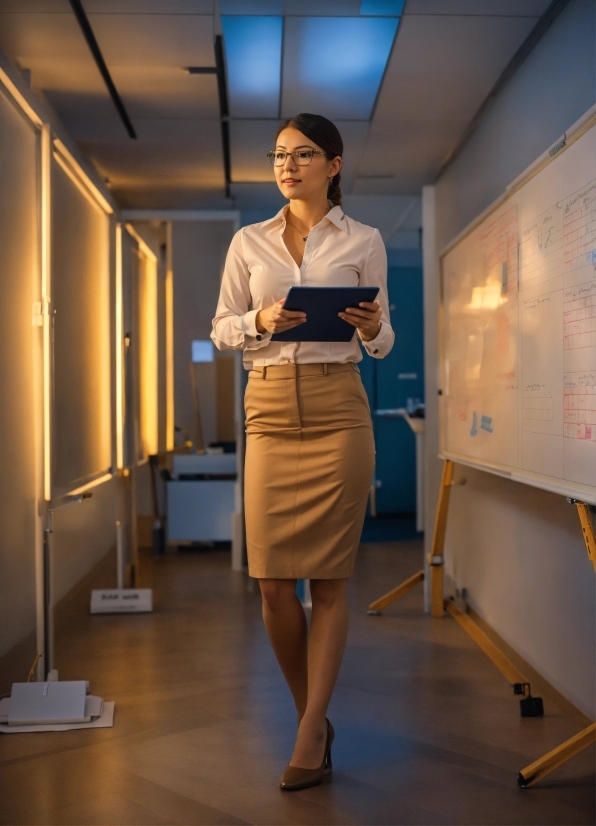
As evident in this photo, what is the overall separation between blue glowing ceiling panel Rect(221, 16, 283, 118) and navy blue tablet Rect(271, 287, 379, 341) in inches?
60.3

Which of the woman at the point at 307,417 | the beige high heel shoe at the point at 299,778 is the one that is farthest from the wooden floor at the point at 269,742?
the woman at the point at 307,417

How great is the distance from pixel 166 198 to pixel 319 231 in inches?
140

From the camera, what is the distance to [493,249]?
3.26 m

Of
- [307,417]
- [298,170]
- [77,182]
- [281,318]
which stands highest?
[77,182]

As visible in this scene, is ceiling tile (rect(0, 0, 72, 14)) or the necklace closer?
the necklace

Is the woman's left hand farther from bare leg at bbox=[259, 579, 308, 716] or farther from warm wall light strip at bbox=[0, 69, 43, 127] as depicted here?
warm wall light strip at bbox=[0, 69, 43, 127]

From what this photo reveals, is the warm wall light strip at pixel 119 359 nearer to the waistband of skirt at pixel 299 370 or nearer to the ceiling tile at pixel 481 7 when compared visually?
the ceiling tile at pixel 481 7

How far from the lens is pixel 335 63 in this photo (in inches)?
135

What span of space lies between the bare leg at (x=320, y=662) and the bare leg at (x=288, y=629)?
50mm

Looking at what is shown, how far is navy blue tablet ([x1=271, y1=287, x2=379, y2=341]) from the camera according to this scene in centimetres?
187

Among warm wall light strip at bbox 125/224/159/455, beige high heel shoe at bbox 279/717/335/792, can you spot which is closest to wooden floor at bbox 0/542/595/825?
beige high heel shoe at bbox 279/717/335/792

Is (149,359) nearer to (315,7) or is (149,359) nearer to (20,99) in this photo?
(20,99)

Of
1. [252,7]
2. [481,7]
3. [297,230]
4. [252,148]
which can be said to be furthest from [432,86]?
[297,230]

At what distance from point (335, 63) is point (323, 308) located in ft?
6.08
